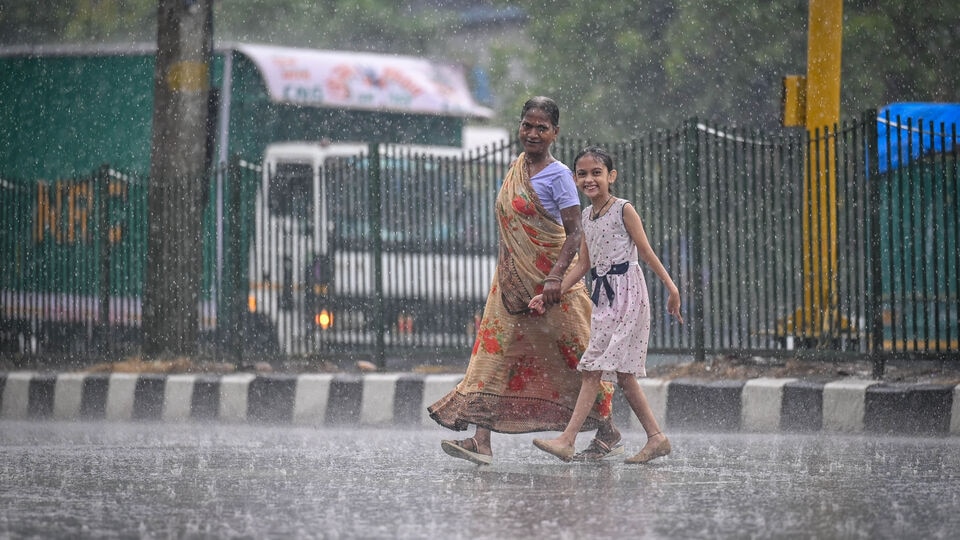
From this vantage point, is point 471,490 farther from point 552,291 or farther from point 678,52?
point 678,52

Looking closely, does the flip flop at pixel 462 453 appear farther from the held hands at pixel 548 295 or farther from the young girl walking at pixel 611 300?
the held hands at pixel 548 295

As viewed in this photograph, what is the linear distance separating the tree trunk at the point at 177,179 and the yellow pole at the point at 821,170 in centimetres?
517

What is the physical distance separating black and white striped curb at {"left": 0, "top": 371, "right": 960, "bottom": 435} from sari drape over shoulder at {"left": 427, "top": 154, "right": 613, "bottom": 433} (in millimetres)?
2445

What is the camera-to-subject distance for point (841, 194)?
11188 mm

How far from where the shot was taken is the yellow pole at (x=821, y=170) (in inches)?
438

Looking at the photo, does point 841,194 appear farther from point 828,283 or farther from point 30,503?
point 30,503

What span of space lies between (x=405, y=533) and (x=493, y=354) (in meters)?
2.67

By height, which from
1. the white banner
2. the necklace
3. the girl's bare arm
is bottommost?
the girl's bare arm

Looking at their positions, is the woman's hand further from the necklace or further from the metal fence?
the metal fence

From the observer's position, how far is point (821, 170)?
37.2ft

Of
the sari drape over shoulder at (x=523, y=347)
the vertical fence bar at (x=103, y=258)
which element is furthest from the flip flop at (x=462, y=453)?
the vertical fence bar at (x=103, y=258)

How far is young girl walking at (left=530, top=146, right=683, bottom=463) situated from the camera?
8.16m

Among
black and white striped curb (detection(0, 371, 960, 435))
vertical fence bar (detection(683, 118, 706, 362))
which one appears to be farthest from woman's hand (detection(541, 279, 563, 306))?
vertical fence bar (detection(683, 118, 706, 362))

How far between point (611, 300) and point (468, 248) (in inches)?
217
